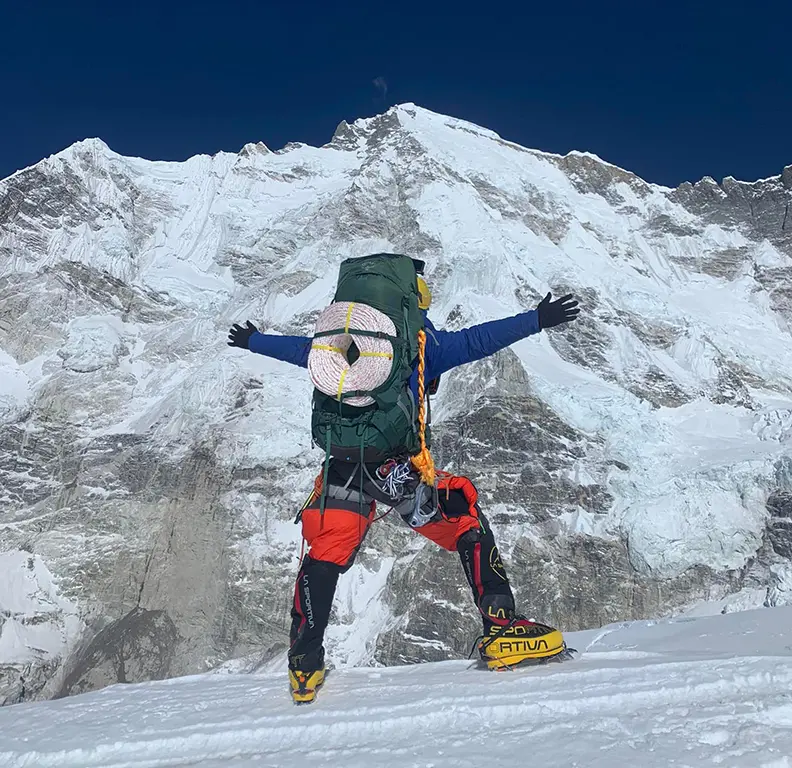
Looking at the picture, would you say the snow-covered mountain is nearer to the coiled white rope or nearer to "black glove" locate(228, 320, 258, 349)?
"black glove" locate(228, 320, 258, 349)

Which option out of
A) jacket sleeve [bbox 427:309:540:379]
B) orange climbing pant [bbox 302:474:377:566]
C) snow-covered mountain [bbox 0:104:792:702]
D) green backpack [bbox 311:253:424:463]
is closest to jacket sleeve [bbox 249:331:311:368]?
green backpack [bbox 311:253:424:463]

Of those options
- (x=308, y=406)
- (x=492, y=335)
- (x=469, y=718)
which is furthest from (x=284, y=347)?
(x=308, y=406)

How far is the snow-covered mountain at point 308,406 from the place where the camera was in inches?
2677

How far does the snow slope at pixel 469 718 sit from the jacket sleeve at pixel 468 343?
2449 mm

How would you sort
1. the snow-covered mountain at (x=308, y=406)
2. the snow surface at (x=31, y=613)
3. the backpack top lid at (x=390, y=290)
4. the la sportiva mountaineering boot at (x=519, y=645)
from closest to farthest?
the la sportiva mountaineering boot at (x=519, y=645) < the backpack top lid at (x=390, y=290) < the snow-covered mountain at (x=308, y=406) < the snow surface at (x=31, y=613)

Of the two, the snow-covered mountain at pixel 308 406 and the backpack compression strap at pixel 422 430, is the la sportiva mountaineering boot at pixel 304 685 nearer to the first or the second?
the backpack compression strap at pixel 422 430

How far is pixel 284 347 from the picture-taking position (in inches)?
243

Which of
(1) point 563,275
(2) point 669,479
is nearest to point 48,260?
(1) point 563,275

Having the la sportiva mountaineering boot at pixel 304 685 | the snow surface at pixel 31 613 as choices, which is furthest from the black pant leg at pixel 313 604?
the snow surface at pixel 31 613

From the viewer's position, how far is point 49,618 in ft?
262

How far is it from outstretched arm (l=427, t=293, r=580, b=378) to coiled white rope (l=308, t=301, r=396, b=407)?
0.69 m

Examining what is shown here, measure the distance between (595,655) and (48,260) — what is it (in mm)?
126522

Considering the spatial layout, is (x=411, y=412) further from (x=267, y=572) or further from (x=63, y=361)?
(x=63, y=361)

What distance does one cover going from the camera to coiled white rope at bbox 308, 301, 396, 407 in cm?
520
